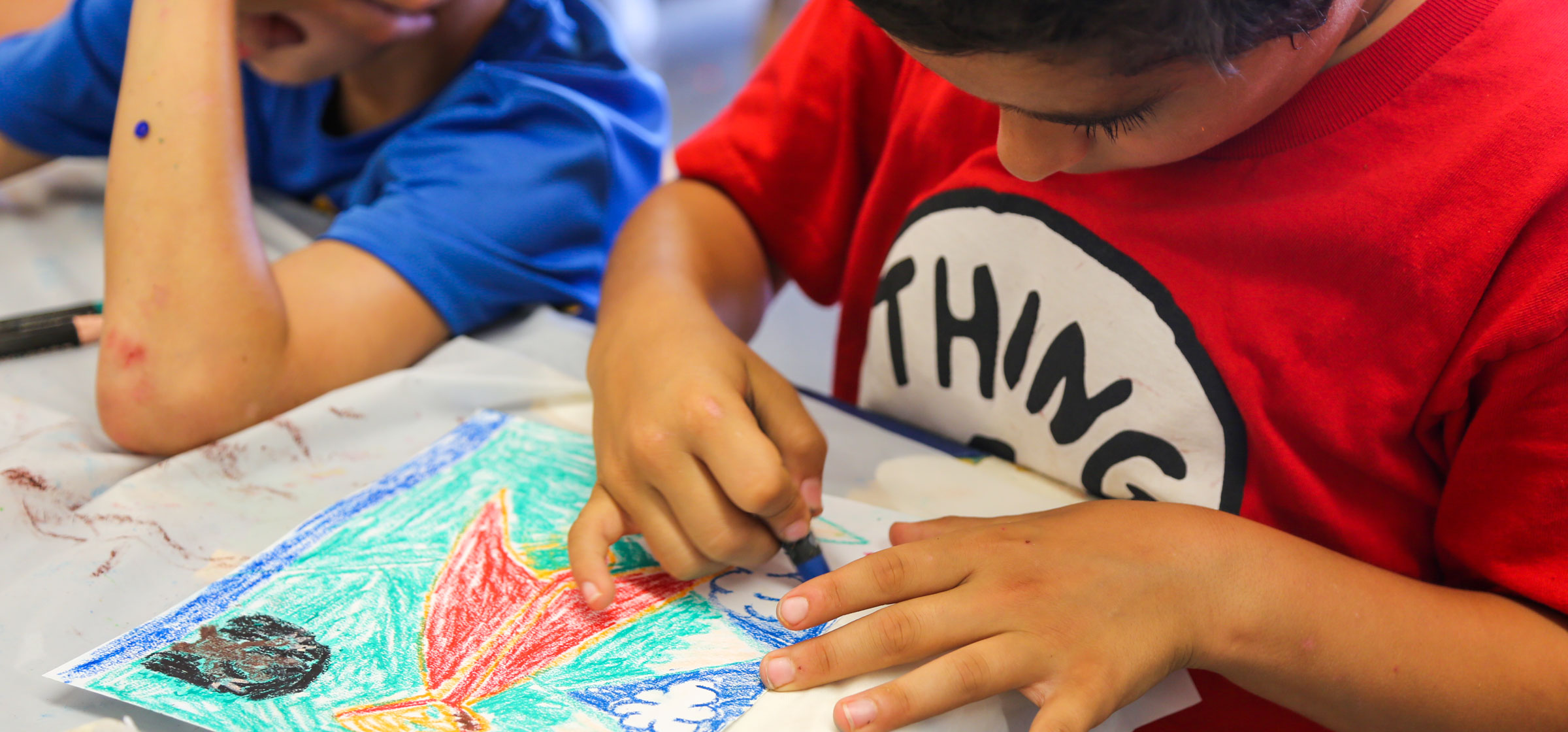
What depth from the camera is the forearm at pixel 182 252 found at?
54cm

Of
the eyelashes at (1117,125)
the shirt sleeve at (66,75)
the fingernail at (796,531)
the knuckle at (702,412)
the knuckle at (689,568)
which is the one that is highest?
the eyelashes at (1117,125)

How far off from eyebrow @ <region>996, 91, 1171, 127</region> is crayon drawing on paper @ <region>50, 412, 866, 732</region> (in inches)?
8.9

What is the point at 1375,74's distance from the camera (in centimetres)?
41

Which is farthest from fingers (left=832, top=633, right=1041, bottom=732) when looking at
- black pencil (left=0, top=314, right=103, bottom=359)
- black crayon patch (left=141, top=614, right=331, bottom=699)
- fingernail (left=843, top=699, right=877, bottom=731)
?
black pencil (left=0, top=314, right=103, bottom=359)

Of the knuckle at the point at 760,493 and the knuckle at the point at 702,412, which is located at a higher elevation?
the knuckle at the point at 702,412

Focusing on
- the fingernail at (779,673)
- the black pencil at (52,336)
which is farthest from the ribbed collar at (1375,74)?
the black pencil at (52,336)

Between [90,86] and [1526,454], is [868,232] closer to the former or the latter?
[1526,454]

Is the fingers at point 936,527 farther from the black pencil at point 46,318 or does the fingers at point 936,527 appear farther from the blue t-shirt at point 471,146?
the black pencil at point 46,318

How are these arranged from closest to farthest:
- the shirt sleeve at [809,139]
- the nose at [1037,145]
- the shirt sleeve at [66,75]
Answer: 1. the nose at [1037,145]
2. the shirt sleeve at [809,139]
3. the shirt sleeve at [66,75]

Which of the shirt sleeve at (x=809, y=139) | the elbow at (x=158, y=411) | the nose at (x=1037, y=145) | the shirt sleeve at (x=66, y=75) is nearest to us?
the nose at (x=1037, y=145)

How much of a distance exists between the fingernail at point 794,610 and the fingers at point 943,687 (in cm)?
4

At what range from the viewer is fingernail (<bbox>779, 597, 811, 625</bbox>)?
38 centimetres

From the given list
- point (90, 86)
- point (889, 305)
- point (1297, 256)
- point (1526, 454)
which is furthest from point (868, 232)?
point (90, 86)

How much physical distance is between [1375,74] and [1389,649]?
248 mm
